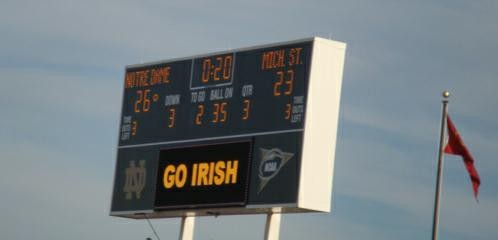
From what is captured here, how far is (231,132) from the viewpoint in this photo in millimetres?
40781

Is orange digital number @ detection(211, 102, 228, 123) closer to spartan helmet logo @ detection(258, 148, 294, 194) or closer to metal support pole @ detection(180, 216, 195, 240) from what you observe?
spartan helmet logo @ detection(258, 148, 294, 194)

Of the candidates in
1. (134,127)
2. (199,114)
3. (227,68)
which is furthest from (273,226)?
(134,127)

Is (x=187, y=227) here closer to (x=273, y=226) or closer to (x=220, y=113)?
(x=220, y=113)

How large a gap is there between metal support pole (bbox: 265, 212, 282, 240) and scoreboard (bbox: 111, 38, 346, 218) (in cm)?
37

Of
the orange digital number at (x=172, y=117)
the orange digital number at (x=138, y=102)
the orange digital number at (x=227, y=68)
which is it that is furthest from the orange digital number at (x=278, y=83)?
the orange digital number at (x=138, y=102)

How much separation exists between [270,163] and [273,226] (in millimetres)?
1338

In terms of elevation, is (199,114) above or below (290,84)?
below

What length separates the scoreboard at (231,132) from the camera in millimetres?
39094

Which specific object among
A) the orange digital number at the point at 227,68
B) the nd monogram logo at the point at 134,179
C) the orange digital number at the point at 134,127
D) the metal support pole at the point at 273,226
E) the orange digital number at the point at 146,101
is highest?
the orange digital number at the point at 227,68

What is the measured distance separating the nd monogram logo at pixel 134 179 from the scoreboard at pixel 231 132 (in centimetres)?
2

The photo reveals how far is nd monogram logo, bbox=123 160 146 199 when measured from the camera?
140ft

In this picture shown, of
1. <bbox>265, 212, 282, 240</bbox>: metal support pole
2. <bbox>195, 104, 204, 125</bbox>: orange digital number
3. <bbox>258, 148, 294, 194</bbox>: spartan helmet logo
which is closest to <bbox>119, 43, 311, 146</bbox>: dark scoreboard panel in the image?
<bbox>195, 104, 204, 125</bbox>: orange digital number

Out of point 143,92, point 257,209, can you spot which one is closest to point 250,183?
point 257,209

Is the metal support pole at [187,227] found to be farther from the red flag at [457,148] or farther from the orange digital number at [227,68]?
the red flag at [457,148]
